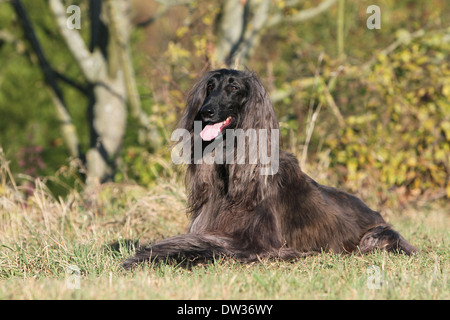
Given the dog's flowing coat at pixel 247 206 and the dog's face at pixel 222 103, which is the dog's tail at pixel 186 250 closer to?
the dog's flowing coat at pixel 247 206

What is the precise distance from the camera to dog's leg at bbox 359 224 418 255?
14.6 feet

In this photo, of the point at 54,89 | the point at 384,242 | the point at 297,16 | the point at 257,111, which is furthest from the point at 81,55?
the point at 384,242

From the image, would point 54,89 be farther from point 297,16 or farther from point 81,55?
point 297,16

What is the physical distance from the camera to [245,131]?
4.15 meters

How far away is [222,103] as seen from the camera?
4.17m

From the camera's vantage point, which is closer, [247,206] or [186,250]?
[186,250]

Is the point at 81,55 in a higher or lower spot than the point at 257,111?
higher

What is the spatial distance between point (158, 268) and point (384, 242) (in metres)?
1.73

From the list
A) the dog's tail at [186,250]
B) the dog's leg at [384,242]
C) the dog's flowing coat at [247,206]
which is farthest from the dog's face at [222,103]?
the dog's leg at [384,242]

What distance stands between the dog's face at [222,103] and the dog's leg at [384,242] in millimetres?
1316

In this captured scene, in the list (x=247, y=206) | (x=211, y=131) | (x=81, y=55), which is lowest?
(x=247, y=206)

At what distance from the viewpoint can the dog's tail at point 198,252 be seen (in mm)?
3848

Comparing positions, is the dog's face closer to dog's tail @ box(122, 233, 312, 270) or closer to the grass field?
dog's tail @ box(122, 233, 312, 270)

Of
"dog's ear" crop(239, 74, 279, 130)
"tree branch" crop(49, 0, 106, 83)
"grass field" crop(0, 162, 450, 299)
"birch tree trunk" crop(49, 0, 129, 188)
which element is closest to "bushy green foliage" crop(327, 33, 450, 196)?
"grass field" crop(0, 162, 450, 299)
